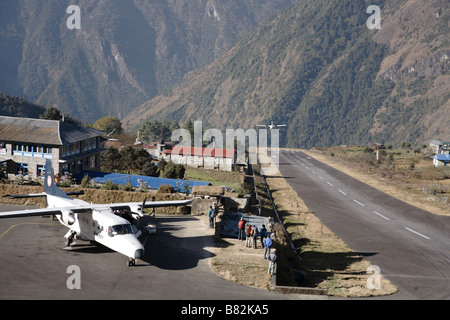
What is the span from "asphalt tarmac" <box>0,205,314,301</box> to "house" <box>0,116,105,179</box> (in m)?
21.9

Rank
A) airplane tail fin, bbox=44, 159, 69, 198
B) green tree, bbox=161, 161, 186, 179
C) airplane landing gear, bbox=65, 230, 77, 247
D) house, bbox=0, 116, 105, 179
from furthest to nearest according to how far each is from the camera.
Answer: green tree, bbox=161, 161, 186, 179, house, bbox=0, 116, 105, 179, airplane tail fin, bbox=44, 159, 69, 198, airplane landing gear, bbox=65, 230, 77, 247

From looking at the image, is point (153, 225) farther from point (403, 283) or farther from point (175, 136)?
point (175, 136)

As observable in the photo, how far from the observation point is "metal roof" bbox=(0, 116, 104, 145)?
61125 mm

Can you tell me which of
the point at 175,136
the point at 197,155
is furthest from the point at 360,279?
the point at 175,136

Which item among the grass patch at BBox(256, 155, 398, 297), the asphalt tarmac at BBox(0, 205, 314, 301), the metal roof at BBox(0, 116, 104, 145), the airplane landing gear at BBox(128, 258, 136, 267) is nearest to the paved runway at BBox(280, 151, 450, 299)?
the grass patch at BBox(256, 155, 398, 297)

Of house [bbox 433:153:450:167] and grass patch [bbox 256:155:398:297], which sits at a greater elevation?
house [bbox 433:153:450:167]

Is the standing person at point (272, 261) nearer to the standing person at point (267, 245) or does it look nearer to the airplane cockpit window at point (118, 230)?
the standing person at point (267, 245)

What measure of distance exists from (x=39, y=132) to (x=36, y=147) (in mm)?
2325

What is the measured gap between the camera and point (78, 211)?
3419 cm

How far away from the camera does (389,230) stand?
182 ft

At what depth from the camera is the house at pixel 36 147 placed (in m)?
61.0

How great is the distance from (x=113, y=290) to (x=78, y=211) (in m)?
8.49

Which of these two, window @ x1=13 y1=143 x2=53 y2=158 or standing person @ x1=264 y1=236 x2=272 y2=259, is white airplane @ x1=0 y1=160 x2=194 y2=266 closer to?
standing person @ x1=264 y1=236 x2=272 y2=259

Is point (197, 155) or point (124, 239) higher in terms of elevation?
point (197, 155)
